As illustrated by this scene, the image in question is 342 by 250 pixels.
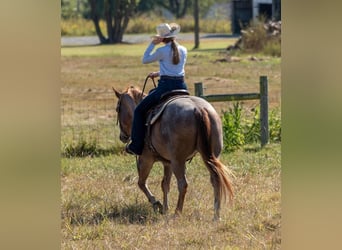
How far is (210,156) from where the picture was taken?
742 cm

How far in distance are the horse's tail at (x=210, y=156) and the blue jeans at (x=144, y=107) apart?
0.59 m

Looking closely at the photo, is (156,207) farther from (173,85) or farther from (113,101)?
(113,101)

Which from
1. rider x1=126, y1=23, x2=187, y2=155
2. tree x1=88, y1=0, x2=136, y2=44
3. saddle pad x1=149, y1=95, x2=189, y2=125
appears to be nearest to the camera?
saddle pad x1=149, y1=95, x2=189, y2=125

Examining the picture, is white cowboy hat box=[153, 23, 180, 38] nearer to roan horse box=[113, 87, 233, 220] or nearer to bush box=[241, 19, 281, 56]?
roan horse box=[113, 87, 233, 220]

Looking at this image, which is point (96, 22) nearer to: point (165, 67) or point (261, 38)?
point (261, 38)

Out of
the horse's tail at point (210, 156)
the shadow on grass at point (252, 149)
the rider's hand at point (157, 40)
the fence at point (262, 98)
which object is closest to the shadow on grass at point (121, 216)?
the horse's tail at point (210, 156)

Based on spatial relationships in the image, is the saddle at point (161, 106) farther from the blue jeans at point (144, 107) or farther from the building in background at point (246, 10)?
the building in background at point (246, 10)

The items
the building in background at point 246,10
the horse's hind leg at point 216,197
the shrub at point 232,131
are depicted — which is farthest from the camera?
the building in background at point 246,10

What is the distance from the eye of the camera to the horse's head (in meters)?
8.87

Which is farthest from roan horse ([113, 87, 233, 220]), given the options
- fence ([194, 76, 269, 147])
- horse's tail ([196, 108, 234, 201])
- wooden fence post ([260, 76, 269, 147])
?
wooden fence post ([260, 76, 269, 147])

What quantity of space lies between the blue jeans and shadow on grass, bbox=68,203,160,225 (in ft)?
2.07

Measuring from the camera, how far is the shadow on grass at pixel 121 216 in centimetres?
730

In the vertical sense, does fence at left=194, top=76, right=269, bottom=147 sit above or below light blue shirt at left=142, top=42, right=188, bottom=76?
below
